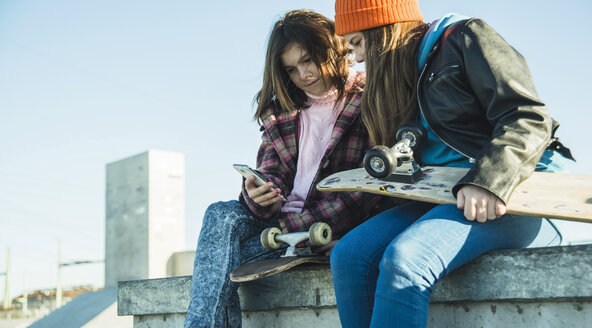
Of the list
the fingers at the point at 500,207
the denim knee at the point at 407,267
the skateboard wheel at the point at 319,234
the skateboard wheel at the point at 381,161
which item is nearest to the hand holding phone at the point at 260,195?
the skateboard wheel at the point at 319,234

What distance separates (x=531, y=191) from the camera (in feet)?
5.00

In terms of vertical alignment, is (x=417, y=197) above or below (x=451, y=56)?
below

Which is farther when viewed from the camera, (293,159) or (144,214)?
(144,214)

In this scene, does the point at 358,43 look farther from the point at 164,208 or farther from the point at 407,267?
the point at 164,208

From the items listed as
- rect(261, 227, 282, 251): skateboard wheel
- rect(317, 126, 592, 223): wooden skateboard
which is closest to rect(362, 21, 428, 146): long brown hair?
rect(317, 126, 592, 223): wooden skateboard

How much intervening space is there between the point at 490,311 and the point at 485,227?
261mm

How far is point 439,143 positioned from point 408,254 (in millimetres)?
543

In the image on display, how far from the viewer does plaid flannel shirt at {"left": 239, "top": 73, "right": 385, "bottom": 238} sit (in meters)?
2.13

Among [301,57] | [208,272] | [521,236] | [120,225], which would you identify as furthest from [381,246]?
[120,225]

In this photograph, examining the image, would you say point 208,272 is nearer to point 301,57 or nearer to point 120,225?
point 301,57

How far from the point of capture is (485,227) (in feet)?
4.87

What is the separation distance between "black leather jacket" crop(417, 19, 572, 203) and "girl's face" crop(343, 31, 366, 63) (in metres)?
0.31

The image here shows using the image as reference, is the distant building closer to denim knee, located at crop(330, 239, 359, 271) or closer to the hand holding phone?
the hand holding phone

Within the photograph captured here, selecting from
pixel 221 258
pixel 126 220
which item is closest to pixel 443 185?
pixel 221 258
